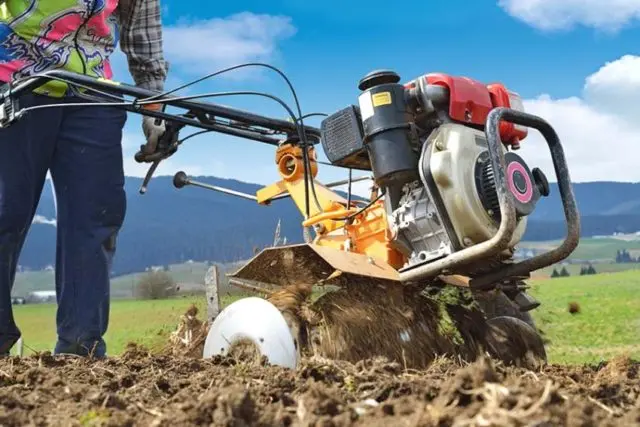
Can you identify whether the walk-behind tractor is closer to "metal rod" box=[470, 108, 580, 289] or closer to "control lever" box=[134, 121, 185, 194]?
"metal rod" box=[470, 108, 580, 289]

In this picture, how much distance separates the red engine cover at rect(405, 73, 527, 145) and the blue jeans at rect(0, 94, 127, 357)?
1357 mm

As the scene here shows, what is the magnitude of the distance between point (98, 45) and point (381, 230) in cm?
150

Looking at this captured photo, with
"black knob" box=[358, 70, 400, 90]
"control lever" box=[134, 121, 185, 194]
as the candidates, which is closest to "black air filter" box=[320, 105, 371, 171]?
"black knob" box=[358, 70, 400, 90]

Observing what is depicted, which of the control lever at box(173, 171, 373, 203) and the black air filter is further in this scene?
the control lever at box(173, 171, 373, 203)

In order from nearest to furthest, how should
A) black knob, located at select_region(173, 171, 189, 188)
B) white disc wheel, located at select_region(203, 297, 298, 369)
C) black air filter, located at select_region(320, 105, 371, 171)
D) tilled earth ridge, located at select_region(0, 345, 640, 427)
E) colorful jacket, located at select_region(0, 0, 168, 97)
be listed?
tilled earth ridge, located at select_region(0, 345, 640, 427)
white disc wheel, located at select_region(203, 297, 298, 369)
black air filter, located at select_region(320, 105, 371, 171)
colorful jacket, located at select_region(0, 0, 168, 97)
black knob, located at select_region(173, 171, 189, 188)

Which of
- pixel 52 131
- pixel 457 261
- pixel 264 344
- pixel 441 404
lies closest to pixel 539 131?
pixel 457 261

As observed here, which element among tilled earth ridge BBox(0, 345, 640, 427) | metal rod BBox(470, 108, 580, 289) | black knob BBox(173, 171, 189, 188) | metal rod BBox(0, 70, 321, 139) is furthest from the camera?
black knob BBox(173, 171, 189, 188)

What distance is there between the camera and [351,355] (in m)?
2.77

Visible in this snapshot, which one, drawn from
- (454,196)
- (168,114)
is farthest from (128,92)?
(454,196)

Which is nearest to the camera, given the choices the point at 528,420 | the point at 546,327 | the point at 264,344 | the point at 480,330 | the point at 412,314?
the point at 528,420

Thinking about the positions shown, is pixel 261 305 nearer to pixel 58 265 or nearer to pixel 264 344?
pixel 264 344

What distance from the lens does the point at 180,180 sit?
4.54 m

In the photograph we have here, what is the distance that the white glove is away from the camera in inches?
148

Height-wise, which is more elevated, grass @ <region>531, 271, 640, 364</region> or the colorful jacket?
the colorful jacket
